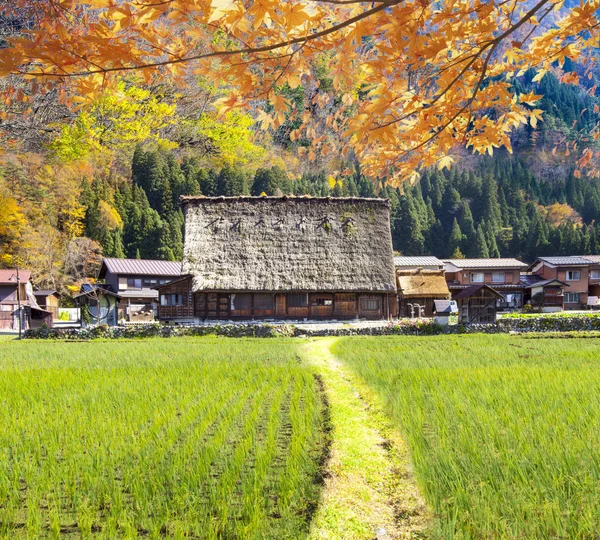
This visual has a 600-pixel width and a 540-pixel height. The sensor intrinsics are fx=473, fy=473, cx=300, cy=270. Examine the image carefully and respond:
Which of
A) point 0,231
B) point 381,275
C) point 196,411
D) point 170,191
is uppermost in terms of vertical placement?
point 170,191

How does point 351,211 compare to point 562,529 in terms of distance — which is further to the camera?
point 351,211

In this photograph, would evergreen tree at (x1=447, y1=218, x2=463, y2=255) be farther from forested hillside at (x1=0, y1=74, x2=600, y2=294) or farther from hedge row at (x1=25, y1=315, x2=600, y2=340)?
hedge row at (x1=25, y1=315, x2=600, y2=340)

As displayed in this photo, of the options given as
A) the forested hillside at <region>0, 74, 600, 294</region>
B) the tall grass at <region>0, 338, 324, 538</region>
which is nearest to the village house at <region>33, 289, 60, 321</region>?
the forested hillside at <region>0, 74, 600, 294</region>

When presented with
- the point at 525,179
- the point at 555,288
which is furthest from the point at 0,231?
the point at 525,179

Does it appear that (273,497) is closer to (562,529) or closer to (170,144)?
(562,529)

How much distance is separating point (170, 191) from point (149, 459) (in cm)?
4635

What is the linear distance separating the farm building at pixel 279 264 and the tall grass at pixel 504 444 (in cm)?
1525

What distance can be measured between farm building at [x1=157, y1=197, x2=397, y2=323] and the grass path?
57.4 feet

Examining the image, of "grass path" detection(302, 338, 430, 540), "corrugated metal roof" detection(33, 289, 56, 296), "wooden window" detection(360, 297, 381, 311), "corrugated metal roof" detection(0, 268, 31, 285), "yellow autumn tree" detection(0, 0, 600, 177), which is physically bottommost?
"grass path" detection(302, 338, 430, 540)

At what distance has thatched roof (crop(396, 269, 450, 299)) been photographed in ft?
93.6

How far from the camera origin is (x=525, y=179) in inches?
2785

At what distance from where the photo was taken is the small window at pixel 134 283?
33.1 metres

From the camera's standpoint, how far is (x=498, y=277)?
39.6 metres

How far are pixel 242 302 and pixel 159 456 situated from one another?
19547 millimetres
